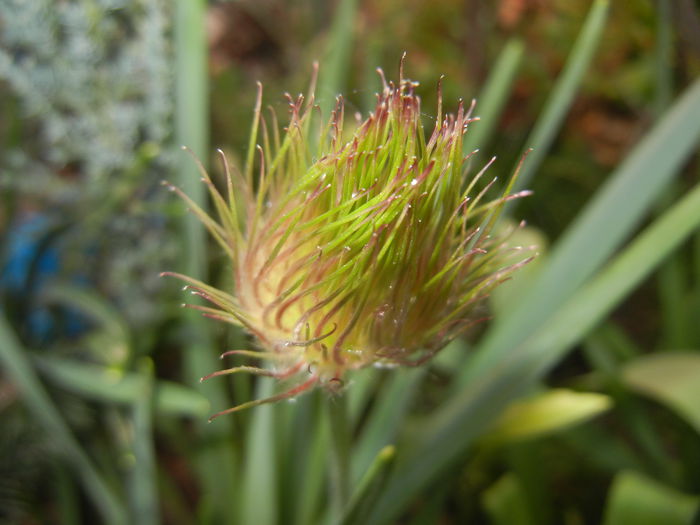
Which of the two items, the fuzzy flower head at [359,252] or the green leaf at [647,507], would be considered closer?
the fuzzy flower head at [359,252]

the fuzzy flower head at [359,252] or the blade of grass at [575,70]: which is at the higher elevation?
the blade of grass at [575,70]

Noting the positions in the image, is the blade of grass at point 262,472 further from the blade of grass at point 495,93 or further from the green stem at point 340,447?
the blade of grass at point 495,93

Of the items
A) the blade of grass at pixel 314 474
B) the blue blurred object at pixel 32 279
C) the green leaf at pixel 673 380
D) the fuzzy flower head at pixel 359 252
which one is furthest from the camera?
the blue blurred object at pixel 32 279

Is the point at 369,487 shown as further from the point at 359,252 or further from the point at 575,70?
the point at 575,70

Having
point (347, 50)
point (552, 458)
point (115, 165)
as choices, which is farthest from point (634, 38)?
point (115, 165)

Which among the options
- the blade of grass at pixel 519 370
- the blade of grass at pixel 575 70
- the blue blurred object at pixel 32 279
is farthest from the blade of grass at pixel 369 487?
the blue blurred object at pixel 32 279

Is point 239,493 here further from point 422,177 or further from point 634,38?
point 634,38
